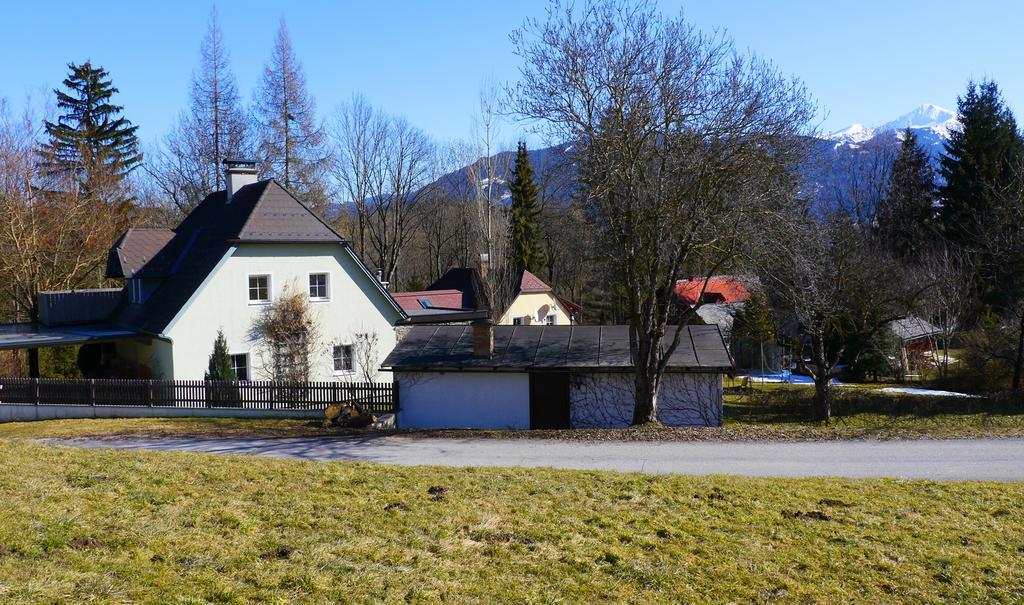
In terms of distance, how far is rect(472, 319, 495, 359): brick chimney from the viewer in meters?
21.0

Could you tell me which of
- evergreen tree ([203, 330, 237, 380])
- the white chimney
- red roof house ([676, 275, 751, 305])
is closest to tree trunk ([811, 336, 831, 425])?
evergreen tree ([203, 330, 237, 380])

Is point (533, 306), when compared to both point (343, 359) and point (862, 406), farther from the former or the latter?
point (862, 406)

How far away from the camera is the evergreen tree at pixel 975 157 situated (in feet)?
147

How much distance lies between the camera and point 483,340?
2106cm

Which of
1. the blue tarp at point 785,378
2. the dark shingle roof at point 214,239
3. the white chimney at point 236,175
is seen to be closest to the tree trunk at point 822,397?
the blue tarp at point 785,378

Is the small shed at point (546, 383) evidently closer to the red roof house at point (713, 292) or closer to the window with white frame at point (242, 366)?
the window with white frame at point (242, 366)


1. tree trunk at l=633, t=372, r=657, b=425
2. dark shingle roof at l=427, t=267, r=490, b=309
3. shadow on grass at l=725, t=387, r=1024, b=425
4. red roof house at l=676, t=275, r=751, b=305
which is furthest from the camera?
red roof house at l=676, t=275, r=751, b=305

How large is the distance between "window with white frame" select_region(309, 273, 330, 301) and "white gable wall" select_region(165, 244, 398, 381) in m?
0.18

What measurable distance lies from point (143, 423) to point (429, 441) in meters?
9.29

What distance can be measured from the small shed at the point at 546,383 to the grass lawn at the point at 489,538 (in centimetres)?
886

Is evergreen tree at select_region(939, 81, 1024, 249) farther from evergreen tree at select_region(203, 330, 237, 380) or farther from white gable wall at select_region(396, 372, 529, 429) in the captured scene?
evergreen tree at select_region(203, 330, 237, 380)

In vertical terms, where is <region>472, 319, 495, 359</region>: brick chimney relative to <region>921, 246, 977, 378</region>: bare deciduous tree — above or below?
below

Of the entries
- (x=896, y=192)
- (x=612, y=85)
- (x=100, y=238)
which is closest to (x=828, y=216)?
(x=612, y=85)

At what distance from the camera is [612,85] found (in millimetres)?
16422
